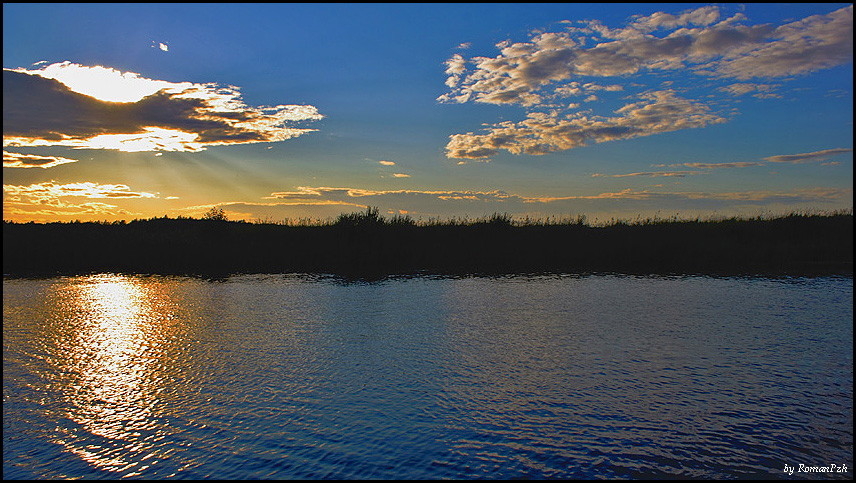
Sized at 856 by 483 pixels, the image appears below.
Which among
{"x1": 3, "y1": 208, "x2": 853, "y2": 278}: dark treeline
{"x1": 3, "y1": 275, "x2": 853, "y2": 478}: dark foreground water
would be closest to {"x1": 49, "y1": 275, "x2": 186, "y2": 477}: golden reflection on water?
{"x1": 3, "y1": 275, "x2": 853, "y2": 478}: dark foreground water

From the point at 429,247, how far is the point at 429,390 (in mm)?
25616

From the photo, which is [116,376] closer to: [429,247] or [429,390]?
[429,390]

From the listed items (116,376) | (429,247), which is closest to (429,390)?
(116,376)

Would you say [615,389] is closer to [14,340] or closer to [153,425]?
[153,425]

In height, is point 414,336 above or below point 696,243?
below

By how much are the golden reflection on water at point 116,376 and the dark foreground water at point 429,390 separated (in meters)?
0.04

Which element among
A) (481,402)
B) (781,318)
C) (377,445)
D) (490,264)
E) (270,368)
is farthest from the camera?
(490,264)

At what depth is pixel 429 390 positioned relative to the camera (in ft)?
29.5

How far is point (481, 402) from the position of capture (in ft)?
27.8

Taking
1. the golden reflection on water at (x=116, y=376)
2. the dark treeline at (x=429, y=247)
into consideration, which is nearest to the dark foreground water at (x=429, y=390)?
the golden reflection on water at (x=116, y=376)

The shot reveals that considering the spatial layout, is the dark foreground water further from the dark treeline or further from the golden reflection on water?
the dark treeline

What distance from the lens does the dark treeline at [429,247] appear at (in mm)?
27984

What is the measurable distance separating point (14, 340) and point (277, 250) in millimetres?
20753

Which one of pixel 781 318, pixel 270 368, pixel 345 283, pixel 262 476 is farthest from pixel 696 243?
pixel 262 476
